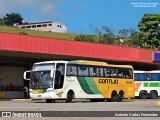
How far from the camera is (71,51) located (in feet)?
133

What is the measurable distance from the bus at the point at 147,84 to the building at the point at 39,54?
8.12ft

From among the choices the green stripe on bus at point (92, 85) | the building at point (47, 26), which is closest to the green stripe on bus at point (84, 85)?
the green stripe on bus at point (92, 85)

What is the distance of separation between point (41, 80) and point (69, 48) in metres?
10.3

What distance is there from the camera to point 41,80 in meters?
30.4

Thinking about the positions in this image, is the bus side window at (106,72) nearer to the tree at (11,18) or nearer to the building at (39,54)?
the building at (39,54)

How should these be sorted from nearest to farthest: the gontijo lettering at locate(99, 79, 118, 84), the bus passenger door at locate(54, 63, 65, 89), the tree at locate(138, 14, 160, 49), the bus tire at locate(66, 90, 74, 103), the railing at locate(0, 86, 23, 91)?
the bus passenger door at locate(54, 63, 65, 89) → the bus tire at locate(66, 90, 74, 103) → the gontijo lettering at locate(99, 79, 118, 84) → the railing at locate(0, 86, 23, 91) → the tree at locate(138, 14, 160, 49)

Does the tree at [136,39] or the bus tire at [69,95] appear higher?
the tree at [136,39]

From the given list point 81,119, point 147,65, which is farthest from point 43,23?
point 81,119

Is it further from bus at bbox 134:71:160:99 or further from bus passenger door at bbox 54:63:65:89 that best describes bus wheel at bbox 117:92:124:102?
bus at bbox 134:71:160:99

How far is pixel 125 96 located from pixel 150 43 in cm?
A: 4895

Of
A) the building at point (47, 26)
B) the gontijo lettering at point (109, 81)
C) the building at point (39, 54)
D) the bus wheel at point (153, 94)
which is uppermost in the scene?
the building at point (47, 26)

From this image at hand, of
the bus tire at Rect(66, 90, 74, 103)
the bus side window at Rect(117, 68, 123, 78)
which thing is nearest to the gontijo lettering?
the bus side window at Rect(117, 68, 123, 78)

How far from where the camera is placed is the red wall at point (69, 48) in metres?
35.4

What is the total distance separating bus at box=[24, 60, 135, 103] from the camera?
30.2 metres
